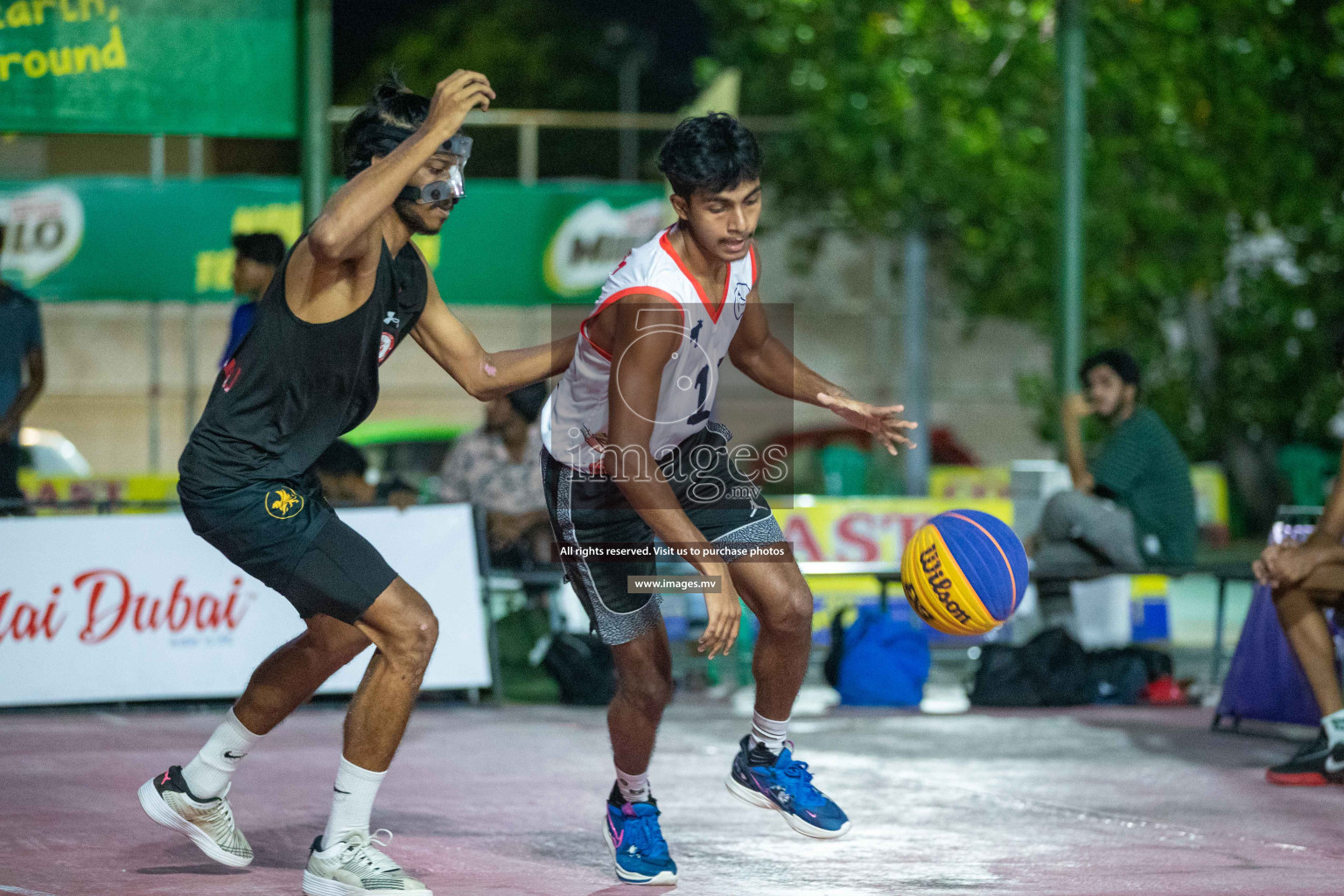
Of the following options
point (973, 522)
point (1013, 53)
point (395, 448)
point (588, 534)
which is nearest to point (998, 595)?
point (973, 522)

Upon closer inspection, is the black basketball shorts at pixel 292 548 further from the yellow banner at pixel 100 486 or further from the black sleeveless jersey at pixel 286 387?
the yellow banner at pixel 100 486

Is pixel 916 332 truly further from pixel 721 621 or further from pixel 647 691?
pixel 721 621

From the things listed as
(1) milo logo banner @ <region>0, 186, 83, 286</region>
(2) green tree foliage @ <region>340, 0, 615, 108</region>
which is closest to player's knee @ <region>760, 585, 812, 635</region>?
(1) milo logo banner @ <region>0, 186, 83, 286</region>

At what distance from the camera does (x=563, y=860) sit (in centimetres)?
534

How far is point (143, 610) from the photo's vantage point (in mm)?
8539

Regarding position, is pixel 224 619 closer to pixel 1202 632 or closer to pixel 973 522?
pixel 973 522

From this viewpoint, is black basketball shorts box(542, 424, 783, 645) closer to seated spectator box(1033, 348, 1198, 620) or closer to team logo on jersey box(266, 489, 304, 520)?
team logo on jersey box(266, 489, 304, 520)

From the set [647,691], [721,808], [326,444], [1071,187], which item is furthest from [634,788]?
[1071,187]

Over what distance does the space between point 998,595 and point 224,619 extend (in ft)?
15.5

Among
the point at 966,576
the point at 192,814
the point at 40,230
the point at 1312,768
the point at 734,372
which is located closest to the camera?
the point at 192,814

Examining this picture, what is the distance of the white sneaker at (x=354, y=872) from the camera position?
4633mm

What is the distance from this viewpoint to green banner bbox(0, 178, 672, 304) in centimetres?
1370

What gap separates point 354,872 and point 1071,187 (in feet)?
28.2

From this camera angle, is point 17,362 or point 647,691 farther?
point 17,362
